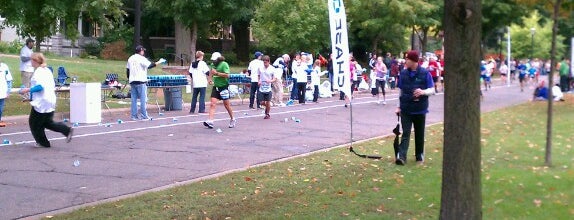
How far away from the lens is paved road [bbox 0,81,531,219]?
9.24 meters

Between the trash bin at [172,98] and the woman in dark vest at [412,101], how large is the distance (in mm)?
12360

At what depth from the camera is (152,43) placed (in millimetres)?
61031

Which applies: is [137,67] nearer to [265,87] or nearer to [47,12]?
[265,87]

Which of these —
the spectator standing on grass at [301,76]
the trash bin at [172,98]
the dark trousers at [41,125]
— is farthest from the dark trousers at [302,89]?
the dark trousers at [41,125]

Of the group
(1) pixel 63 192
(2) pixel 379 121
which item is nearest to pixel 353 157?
(1) pixel 63 192

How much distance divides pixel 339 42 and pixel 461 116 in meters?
6.14

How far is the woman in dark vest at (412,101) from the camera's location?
10961 millimetres

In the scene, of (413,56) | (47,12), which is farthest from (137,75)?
(413,56)

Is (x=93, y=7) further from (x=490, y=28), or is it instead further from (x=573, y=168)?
(x=490, y=28)

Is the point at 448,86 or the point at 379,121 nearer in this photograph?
the point at 448,86

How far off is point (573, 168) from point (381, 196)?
3324 mm

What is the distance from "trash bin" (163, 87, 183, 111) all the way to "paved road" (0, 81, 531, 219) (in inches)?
55.9

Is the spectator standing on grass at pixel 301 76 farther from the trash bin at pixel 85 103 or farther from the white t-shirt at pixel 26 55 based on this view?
the trash bin at pixel 85 103

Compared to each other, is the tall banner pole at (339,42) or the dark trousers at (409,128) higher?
the tall banner pole at (339,42)
